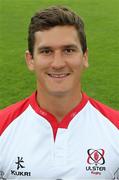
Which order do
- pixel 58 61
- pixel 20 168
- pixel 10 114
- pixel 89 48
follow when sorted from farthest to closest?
1. pixel 89 48
2. pixel 10 114
3. pixel 20 168
4. pixel 58 61

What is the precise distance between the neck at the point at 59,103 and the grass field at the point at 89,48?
4719 millimetres

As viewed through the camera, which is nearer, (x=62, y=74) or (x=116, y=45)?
(x=62, y=74)

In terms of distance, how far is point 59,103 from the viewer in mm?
2889

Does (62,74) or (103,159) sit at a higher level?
(62,74)

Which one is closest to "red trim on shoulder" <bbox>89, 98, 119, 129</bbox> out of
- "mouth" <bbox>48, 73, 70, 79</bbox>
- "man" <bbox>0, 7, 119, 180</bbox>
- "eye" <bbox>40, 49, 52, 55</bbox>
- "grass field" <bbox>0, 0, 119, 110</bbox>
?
"man" <bbox>0, 7, 119, 180</bbox>

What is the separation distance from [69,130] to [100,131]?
7.4 inches

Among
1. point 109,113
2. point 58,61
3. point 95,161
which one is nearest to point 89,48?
point 109,113

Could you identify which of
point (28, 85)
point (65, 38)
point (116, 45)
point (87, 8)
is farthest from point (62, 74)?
point (87, 8)

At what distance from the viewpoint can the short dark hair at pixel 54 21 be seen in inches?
109

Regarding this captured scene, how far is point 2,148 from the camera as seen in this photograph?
2.84 m

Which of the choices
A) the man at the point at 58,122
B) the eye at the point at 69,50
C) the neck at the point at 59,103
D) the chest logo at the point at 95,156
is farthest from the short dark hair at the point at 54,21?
the chest logo at the point at 95,156

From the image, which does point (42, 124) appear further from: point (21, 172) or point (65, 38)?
point (65, 38)

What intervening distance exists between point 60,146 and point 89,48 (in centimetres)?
905

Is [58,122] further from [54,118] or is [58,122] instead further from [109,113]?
[109,113]
